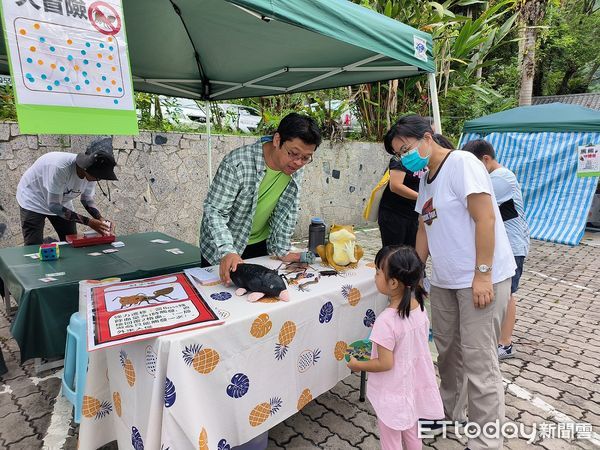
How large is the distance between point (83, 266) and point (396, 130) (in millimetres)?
2193

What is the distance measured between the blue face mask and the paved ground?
1.45 m

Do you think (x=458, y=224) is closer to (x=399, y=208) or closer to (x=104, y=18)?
(x=399, y=208)

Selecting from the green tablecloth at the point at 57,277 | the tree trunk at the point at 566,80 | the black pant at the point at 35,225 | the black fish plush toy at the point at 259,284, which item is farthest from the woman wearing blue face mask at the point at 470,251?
the tree trunk at the point at 566,80

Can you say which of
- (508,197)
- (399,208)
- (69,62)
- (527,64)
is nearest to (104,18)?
(69,62)

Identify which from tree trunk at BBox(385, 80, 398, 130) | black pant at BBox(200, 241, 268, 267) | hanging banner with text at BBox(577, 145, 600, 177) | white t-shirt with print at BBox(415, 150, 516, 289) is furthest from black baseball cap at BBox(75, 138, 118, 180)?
hanging banner with text at BBox(577, 145, 600, 177)

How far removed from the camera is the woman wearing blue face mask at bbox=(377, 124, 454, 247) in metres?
2.70

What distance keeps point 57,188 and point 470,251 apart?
3.29 meters

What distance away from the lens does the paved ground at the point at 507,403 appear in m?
1.98

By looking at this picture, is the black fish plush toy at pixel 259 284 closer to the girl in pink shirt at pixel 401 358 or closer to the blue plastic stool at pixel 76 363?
the girl in pink shirt at pixel 401 358

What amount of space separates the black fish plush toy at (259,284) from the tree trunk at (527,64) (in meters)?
10.3

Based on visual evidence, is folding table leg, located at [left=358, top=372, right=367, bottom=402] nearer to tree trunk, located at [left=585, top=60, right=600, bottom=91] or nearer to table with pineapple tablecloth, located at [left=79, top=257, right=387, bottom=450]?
table with pineapple tablecloth, located at [left=79, top=257, right=387, bottom=450]

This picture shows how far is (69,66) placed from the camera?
1.32m

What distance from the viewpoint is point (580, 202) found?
577 centimetres

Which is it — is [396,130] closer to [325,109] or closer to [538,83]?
[325,109]
